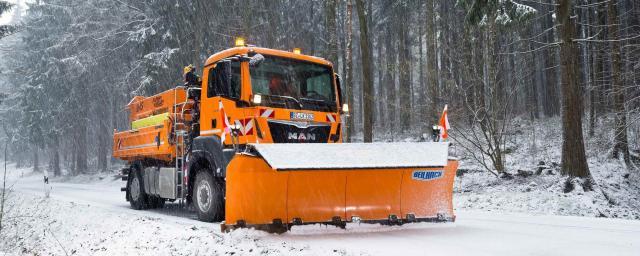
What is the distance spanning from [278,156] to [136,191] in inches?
289

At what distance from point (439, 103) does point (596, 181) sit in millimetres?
6371

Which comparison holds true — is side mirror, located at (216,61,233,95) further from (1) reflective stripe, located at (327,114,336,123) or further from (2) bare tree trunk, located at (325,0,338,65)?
(2) bare tree trunk, located at (325,0,338,65)

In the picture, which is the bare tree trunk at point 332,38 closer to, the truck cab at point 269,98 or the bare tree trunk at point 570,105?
the bare tree trunk at point 570,105

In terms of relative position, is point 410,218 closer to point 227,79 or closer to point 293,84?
point 293,84

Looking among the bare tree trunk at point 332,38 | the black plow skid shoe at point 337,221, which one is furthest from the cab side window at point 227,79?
the bare tree trunk at point 332,38

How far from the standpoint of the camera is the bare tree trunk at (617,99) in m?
13.8

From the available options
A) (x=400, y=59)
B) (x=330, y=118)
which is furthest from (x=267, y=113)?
(x=400, y=59)

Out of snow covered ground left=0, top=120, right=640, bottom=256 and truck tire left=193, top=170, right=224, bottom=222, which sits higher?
truck tire left=193, top=170, right=224, bottom=222

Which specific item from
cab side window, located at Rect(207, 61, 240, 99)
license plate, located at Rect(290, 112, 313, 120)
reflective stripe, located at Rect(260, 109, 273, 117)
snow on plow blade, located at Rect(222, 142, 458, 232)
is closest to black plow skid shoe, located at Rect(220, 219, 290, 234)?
snow on plow blade, located at Rect(222, 142, 458, 232)

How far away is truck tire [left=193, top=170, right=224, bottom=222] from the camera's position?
8500mm

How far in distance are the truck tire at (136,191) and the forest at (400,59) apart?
9.86 feet

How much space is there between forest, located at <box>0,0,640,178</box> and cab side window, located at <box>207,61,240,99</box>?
6.88 meters

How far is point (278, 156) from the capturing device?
6.54 metres

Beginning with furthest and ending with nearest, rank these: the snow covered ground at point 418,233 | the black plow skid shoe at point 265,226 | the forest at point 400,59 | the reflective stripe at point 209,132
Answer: the forest at point 400,59, the reflective stripe at point 209,132, the black plow skid shoe at point 265,226, the snow covered ground at point 418,233
